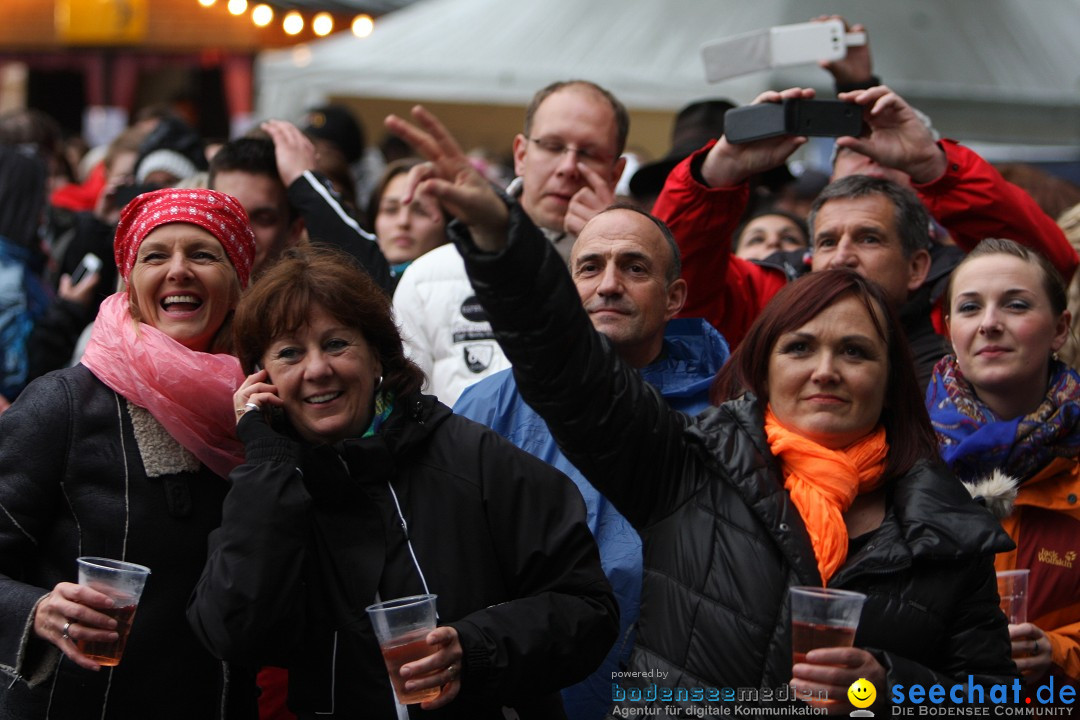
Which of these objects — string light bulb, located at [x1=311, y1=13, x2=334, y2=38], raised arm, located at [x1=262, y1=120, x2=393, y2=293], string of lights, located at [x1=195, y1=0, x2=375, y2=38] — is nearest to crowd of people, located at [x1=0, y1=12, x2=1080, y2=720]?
raised arm, located at [x1=262, y1=120, x2=393, y2=293]

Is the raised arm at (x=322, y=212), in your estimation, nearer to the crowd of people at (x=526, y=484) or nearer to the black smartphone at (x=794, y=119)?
the crowd of people at (x=526, y=484)

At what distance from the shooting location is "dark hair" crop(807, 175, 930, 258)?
176 inches

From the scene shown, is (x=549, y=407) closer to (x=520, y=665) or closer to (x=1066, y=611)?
(x=520, y=665)

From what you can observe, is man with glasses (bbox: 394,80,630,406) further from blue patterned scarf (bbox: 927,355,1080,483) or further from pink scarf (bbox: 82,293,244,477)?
blue patterned scarf (bbox: 927,355,1080,483)

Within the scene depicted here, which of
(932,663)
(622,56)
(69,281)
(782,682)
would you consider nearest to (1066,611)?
(932,663)

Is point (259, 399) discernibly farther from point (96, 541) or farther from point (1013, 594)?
point (1013, 594)

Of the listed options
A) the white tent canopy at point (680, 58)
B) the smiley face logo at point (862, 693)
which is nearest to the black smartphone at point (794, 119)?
the smiley face logo at point (862, 693)

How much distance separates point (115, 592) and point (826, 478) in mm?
1490

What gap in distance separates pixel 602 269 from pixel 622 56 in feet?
22.9

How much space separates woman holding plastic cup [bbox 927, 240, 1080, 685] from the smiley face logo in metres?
0.75

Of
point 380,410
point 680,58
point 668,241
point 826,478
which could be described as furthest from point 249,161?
point 680,58

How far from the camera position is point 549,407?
280 centimetres

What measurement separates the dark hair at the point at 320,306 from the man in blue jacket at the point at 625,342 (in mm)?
538

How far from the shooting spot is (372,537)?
2.98 metres
